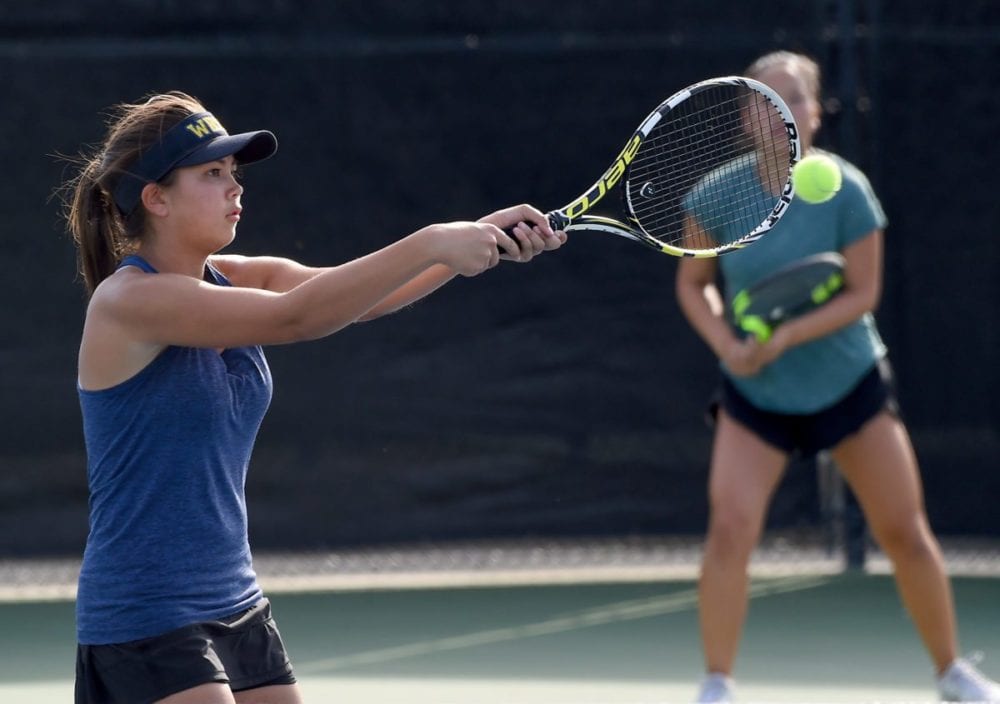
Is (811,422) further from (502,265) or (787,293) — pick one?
(502,265)

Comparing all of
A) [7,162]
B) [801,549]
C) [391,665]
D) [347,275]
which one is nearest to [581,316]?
[801,549]

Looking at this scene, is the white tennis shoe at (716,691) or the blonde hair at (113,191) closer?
the blonde hair at (113,191)

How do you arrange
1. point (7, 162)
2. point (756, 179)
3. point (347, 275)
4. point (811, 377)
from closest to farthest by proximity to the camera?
1. point (347, 275)
2. point (756, 179)
3. point (811, 377)
4. point (7, 162)

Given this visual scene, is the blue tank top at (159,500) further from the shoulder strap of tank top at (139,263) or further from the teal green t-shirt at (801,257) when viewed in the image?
the teal green t-shirt at (801,257)

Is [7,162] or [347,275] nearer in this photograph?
[347,275]

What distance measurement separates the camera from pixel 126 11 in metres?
5.36

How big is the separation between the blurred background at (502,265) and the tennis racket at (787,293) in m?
1.52

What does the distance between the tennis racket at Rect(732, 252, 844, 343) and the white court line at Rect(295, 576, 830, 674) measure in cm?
135

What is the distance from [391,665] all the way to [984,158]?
2397 mm

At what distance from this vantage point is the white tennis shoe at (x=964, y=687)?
3713mm

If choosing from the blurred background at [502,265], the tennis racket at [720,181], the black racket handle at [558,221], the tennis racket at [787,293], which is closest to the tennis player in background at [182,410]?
the black racket handle at [558,221]

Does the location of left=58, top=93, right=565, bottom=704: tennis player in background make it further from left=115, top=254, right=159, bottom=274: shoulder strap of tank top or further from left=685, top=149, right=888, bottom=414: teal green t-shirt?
left=685, top=149, right=888, bottom=414: teal green t-shirt

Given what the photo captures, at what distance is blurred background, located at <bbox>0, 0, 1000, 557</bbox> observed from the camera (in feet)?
17.5

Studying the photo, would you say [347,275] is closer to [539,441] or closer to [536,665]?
[536,665]
